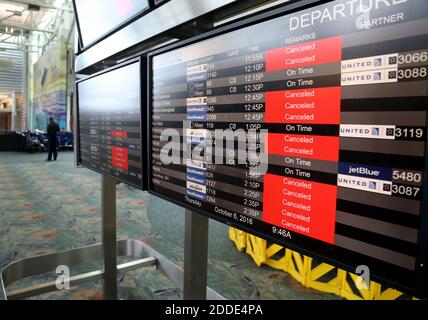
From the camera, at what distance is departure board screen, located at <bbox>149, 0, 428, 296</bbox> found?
64 centimetres

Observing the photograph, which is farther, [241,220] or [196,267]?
[196,267]

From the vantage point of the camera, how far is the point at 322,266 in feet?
A: 10.3

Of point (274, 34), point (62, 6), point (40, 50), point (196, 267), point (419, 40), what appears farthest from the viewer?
point (40, 50)

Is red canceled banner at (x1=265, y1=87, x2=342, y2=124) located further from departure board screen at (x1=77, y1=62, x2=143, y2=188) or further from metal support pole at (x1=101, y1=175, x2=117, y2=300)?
metal support pole at (x1=101, y1=175, x2=117, y2=300)

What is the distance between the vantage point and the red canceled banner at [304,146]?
766 mm

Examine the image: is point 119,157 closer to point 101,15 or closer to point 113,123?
point 113,123

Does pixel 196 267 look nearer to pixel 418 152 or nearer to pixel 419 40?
pixel 418 152

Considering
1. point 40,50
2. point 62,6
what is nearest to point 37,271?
point 62,6

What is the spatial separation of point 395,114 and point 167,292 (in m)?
2.73

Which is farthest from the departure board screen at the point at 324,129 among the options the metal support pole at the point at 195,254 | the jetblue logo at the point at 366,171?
the metal support pole at the point at 195,254

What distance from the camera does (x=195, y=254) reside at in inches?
55.7

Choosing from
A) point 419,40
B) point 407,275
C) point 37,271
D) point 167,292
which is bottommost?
point 167,292

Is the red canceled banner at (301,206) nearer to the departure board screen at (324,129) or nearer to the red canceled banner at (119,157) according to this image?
the departure board screen at (324,129)

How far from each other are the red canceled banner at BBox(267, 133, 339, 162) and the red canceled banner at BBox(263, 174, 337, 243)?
63mm
